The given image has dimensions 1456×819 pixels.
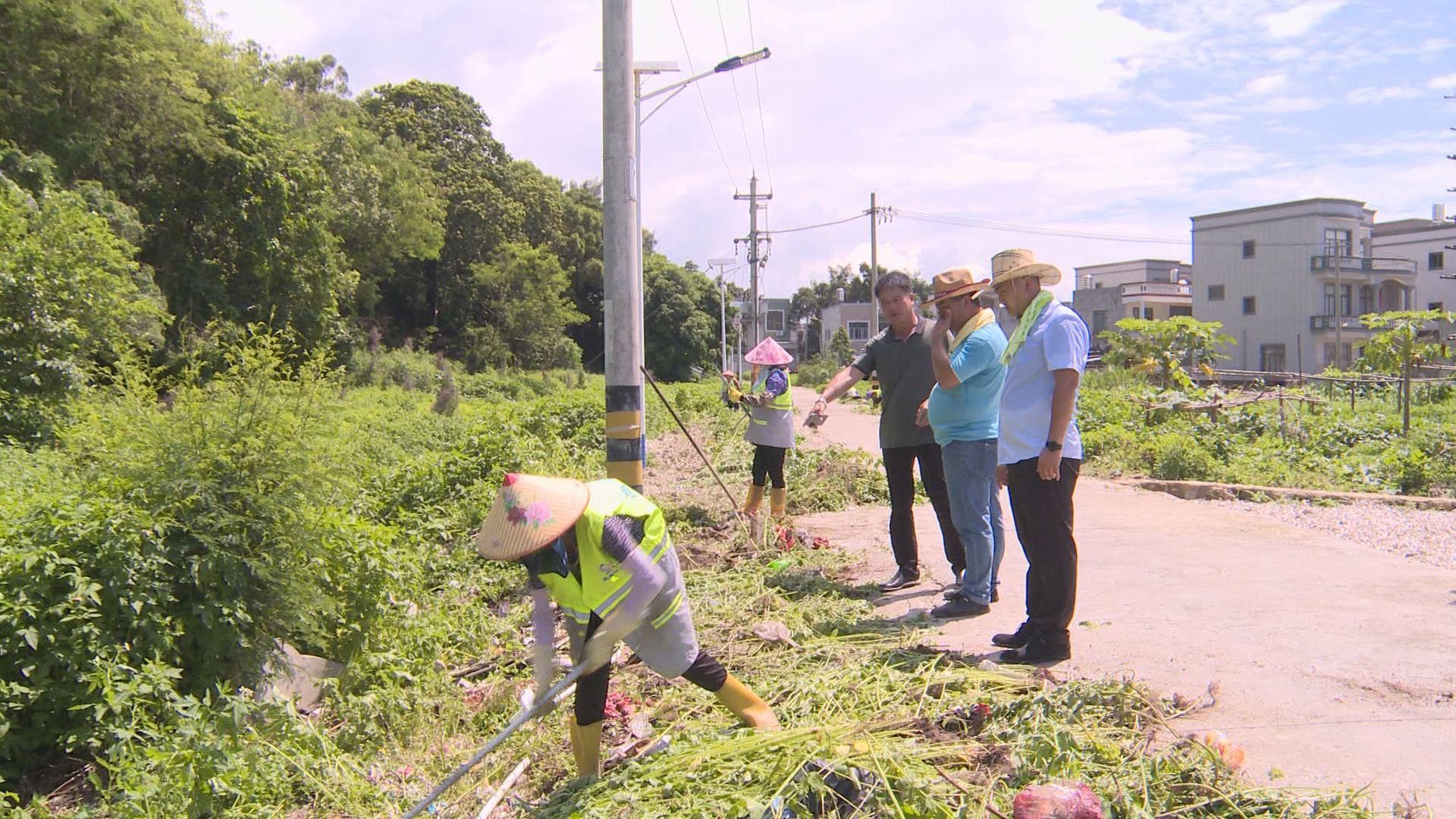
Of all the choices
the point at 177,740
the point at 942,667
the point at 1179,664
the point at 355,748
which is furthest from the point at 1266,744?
the point at 177,740

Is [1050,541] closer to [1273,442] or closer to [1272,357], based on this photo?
[1273,442]

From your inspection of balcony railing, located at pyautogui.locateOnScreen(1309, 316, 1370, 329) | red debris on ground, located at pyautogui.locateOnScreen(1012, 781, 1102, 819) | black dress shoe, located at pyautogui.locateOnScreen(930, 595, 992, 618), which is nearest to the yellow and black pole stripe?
black dress shoe, located at pyautogui.locateOnScreen(930, 595, 992, 618)

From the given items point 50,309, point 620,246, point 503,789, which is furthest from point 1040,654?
point 50,309

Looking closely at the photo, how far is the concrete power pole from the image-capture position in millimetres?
6277

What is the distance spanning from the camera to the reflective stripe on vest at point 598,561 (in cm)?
330

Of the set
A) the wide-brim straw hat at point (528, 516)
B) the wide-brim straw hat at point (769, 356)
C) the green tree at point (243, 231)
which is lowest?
the wide-brim straw hat at point (528, 516)

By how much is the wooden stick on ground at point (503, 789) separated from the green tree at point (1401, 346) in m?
15.0

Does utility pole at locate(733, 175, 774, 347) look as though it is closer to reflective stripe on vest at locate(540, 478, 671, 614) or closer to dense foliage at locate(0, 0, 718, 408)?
dense foliage at locate(0, 0, 718, 408)

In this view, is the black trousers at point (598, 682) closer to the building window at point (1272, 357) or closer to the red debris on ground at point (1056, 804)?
the red debris on ground at point (1056, 804)

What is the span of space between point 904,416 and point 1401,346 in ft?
56.5

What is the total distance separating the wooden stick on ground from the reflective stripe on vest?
78cm

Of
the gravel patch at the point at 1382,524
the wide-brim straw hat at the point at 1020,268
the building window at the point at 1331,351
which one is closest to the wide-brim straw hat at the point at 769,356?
the wide-brim straw hat at the point at 1020,268

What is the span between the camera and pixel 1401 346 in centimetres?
1845

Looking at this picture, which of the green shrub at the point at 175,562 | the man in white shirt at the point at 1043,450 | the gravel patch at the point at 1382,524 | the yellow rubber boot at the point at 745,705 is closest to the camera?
the yellow rubber boot at the point at 745,705
